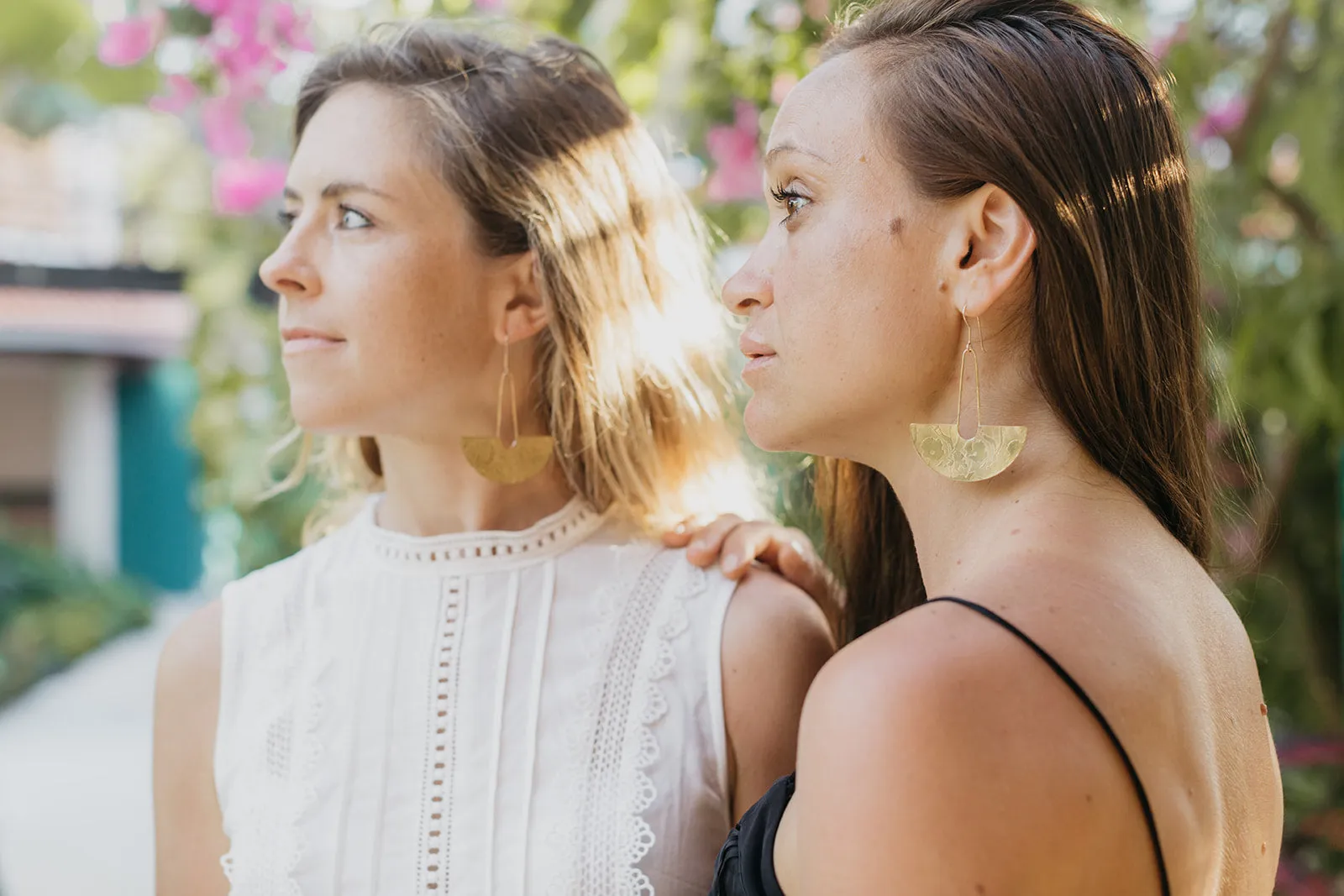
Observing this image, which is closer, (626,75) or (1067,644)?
(1067,644)

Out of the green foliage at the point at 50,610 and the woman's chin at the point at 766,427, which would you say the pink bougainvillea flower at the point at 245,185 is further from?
the green foliage at the point at 50,610

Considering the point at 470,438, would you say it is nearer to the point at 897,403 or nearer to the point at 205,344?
the point at 897,403

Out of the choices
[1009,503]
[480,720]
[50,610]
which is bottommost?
[50,610]

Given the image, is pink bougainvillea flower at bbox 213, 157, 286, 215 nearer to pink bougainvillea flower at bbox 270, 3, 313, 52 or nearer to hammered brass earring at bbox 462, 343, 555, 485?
pink bougainvillea flower at bbox 270, 3, 313, 52

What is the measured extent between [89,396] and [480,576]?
11117mm

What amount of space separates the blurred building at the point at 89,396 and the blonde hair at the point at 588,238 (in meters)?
8.52

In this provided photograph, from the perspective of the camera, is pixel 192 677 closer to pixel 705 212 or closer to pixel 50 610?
pixel 705 212

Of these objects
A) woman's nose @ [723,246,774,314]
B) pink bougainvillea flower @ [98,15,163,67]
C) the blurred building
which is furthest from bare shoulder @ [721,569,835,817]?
the blurred building

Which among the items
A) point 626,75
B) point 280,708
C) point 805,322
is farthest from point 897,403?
point 626,75

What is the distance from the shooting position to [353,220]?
178 centimetres

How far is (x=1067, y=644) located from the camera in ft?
3.35

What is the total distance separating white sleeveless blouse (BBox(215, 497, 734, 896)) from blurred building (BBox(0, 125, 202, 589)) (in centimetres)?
859

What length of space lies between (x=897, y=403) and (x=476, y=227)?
2.43ft

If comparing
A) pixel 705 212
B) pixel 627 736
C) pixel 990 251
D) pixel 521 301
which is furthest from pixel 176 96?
pixel 990 251
